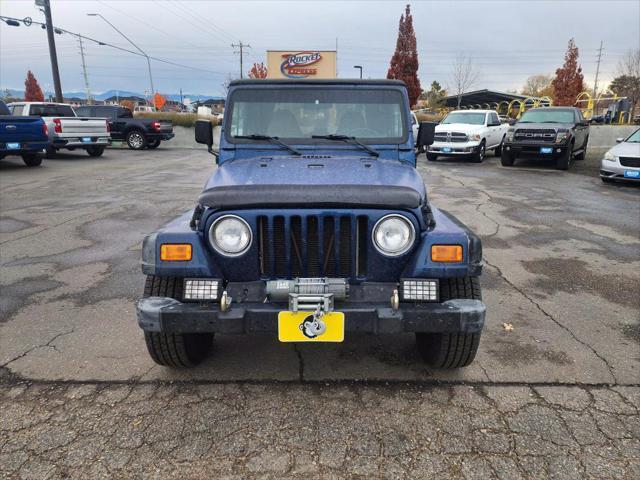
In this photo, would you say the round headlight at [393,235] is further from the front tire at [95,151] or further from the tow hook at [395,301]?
the front tire at [95,151]

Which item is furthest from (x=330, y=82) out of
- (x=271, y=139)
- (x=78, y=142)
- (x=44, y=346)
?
(x=78, y=142)

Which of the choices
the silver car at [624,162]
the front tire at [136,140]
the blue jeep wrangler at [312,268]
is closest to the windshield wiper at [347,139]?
the blue jeep wrangler at [312,268]

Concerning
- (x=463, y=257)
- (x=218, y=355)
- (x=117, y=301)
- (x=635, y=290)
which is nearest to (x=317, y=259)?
(x=463, y=257)

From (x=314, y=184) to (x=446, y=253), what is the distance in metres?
0.88

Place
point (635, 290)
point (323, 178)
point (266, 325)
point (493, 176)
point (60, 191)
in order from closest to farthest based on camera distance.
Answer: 1. point (266, 325)
2. point (323, 178)
3. point (635, 290)
4. point (60, 191)
5. point (493, 176)

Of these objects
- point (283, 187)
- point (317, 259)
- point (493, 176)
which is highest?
point (283, 187)

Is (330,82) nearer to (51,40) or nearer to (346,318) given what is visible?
(346,318)

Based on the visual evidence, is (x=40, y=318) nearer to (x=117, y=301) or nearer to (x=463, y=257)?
(x=117, y=301)

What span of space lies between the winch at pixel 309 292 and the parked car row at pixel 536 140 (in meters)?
11.0

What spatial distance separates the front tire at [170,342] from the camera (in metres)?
2.83

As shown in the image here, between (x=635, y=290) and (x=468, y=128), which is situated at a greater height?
(x=468, y=128)

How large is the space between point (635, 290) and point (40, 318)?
5601 millimetres

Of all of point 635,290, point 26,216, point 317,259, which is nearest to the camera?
point 317,259

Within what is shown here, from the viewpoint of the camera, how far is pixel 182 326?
8.55 feet
